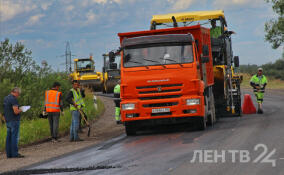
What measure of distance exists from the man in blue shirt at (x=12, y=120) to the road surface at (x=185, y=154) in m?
1.68

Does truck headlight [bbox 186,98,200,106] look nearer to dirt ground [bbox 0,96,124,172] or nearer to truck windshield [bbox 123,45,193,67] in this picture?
truck windshield [bbox 123,45,193,67]

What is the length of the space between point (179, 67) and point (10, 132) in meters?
4.96

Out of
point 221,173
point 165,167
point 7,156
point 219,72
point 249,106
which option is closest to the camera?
point 221,173

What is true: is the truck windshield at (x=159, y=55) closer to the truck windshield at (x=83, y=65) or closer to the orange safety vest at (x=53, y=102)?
the orange safety vest at (x=53, y=102)

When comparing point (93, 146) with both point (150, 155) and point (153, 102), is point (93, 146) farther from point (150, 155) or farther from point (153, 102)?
point (150, 155)

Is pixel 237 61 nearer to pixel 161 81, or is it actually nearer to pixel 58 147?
pixel 161 81

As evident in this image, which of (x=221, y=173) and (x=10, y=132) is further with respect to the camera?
(x=10, y=132)

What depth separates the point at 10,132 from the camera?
1488 centimetres

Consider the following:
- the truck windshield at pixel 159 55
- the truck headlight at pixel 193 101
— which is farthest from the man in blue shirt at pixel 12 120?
the truck headlight at pixel 193 101

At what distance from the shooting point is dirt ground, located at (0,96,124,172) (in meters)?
13.5

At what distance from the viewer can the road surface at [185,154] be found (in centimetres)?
991

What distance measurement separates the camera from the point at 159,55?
55.3 feet

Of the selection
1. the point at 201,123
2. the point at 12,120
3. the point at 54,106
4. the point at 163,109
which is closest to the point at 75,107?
the point at 54,106

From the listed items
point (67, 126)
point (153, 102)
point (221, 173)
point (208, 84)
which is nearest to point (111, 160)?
point (221, 173)
